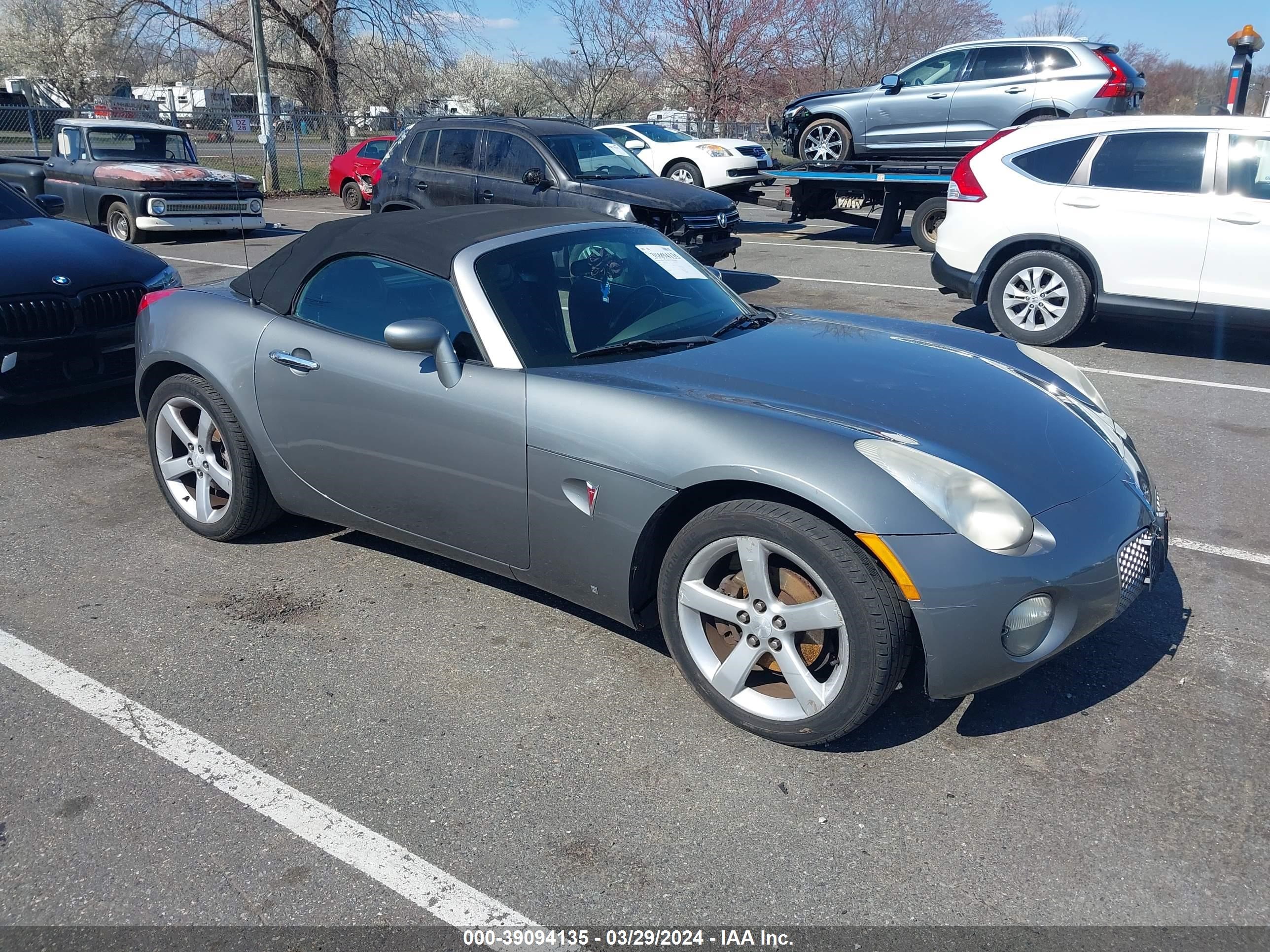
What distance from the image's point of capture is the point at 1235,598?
379 centimetres

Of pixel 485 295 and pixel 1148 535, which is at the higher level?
pixel 485 295

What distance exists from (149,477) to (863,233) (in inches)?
518

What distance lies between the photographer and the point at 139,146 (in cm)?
1439

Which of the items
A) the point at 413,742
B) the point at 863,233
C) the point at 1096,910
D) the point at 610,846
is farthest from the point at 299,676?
the point at 863,233

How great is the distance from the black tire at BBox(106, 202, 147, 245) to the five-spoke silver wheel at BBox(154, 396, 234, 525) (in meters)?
10.9

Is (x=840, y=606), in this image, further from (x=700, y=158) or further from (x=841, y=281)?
(x=700, y=158)

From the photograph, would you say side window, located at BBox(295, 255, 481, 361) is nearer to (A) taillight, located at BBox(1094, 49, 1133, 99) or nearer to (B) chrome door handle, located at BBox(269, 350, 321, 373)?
(B) chrome door handle, located at BBox(269, 350, 321, 373)

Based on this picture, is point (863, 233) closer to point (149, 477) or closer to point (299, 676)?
point (149, 477)

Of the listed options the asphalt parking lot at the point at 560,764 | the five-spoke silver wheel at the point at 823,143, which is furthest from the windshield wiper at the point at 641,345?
the five-spoke silver wheel at the point at 823,143

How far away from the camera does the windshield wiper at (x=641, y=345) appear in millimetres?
3500

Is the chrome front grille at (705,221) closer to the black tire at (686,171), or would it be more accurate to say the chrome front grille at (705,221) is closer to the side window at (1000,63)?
the side window at (1000,63)

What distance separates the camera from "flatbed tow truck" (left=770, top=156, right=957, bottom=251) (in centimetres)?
1275

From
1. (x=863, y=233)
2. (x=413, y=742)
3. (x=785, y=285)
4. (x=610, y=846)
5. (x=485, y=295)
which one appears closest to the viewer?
(x=610, y=846)

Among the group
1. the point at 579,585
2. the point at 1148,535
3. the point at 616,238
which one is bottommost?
the point at 579,585
